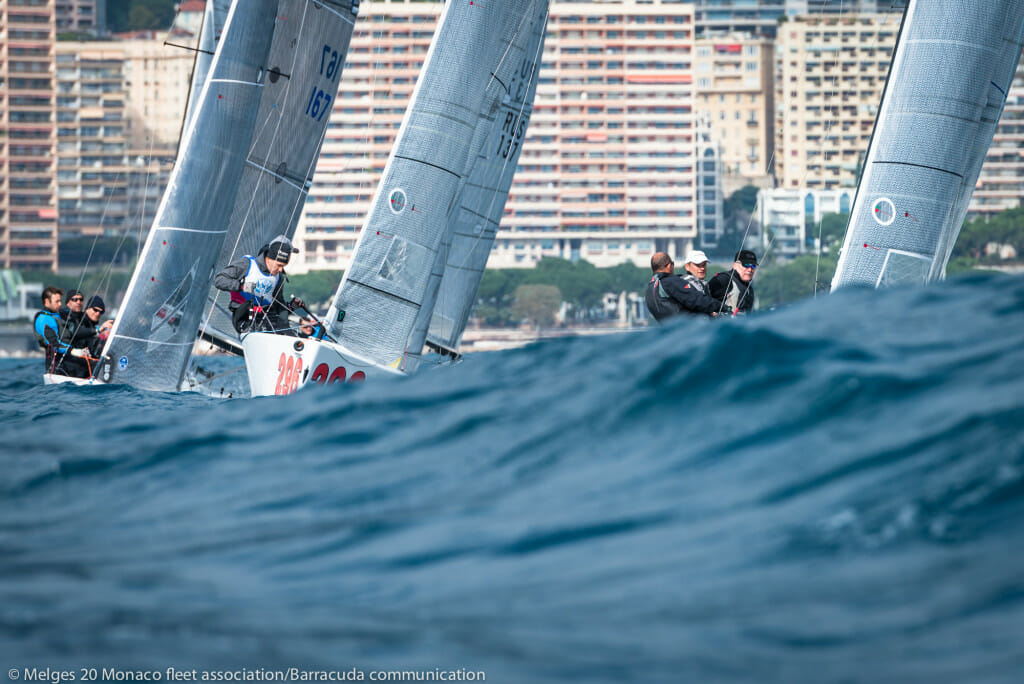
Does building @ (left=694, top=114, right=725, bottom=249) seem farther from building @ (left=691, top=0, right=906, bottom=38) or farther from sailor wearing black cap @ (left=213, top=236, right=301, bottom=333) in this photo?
sailor wearing black cap @ (left=213, top=236, right=301, bottom=333)

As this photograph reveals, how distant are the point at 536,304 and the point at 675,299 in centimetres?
7393

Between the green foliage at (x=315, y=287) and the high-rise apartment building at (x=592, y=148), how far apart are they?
1399 centimetres

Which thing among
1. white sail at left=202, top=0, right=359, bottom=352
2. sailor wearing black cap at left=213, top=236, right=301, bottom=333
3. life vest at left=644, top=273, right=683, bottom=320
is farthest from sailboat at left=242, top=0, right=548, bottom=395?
life vest at left=644, top=273, right=683, bottom=320

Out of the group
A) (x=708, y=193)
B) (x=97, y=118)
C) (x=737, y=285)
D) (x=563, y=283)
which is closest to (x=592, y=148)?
(x=708, y=193)

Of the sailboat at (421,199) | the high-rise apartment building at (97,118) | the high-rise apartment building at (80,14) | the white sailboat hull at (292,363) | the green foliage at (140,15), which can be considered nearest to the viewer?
the white sailboat hull at (292,363)

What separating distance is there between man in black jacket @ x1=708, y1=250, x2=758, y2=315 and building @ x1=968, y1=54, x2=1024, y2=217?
94.2 metres

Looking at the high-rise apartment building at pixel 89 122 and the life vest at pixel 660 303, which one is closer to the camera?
the life vest at pixel 660 303

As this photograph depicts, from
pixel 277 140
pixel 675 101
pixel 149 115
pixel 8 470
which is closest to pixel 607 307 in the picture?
pixel 675 101

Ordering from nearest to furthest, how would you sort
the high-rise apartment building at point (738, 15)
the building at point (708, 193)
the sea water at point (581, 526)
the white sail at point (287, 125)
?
the sea water at point (581, 526) < the white sail at point (287, 125) < the building at point (708, 193) < the high-rise apartment building at point (738, 15)

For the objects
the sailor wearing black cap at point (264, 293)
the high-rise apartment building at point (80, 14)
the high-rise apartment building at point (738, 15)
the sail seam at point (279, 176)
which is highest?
the high-rise apartment building at point (738, 15)

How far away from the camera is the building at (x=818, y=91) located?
9881 cm

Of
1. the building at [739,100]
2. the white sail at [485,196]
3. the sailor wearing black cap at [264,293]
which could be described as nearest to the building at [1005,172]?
the building at [739,100]

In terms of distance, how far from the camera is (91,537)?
4125mm

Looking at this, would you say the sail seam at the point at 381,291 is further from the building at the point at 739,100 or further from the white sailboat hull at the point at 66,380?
the building at the point at 739,100
